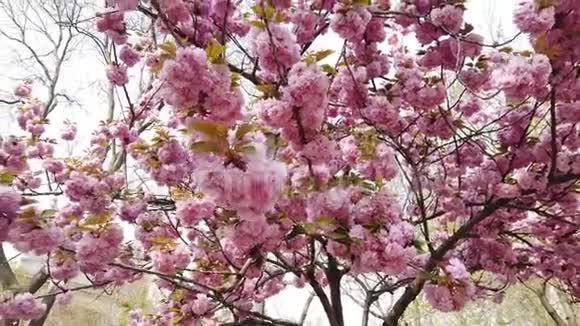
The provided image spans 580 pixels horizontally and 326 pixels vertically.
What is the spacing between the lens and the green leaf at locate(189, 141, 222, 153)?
112 centimetres

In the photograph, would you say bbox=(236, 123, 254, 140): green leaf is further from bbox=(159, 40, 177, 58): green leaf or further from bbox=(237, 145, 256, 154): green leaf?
bbox=(159, 40, 177, 58): green leaf

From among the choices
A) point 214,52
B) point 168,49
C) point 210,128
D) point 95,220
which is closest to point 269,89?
point 214,52

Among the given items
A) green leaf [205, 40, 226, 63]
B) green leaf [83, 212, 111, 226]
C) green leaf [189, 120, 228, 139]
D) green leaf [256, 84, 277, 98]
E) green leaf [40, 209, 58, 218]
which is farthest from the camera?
green leaf [83, 212, 111, 226]

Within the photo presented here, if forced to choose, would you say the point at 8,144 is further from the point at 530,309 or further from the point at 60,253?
the point at 530,309

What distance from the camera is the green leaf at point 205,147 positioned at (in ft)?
3.67

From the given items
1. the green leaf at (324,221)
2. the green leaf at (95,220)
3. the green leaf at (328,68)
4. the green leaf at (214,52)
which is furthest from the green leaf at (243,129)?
the green leaf at (95,220)

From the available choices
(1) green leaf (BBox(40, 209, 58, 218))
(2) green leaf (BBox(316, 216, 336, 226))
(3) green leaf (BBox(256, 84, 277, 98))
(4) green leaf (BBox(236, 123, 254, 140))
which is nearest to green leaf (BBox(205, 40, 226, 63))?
(3) green leaf (BBox(256, 84, 277, 98))

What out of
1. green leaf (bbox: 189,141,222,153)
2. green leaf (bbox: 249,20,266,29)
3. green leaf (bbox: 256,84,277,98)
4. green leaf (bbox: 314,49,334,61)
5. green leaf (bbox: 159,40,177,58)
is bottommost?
green leaf (bbox: 189,141,222,153)

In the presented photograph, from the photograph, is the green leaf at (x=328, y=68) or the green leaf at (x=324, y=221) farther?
the green leaf at (x=328, y=68)

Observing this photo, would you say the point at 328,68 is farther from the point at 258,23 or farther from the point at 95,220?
the point at 95,220

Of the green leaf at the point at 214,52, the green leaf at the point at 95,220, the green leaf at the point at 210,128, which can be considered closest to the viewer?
the green leaf at the point at 210,128

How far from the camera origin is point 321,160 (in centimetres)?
161

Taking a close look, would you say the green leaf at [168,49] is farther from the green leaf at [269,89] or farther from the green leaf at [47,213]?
the green leaf at [47,213]

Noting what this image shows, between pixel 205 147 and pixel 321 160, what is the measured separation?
0.57 meters
